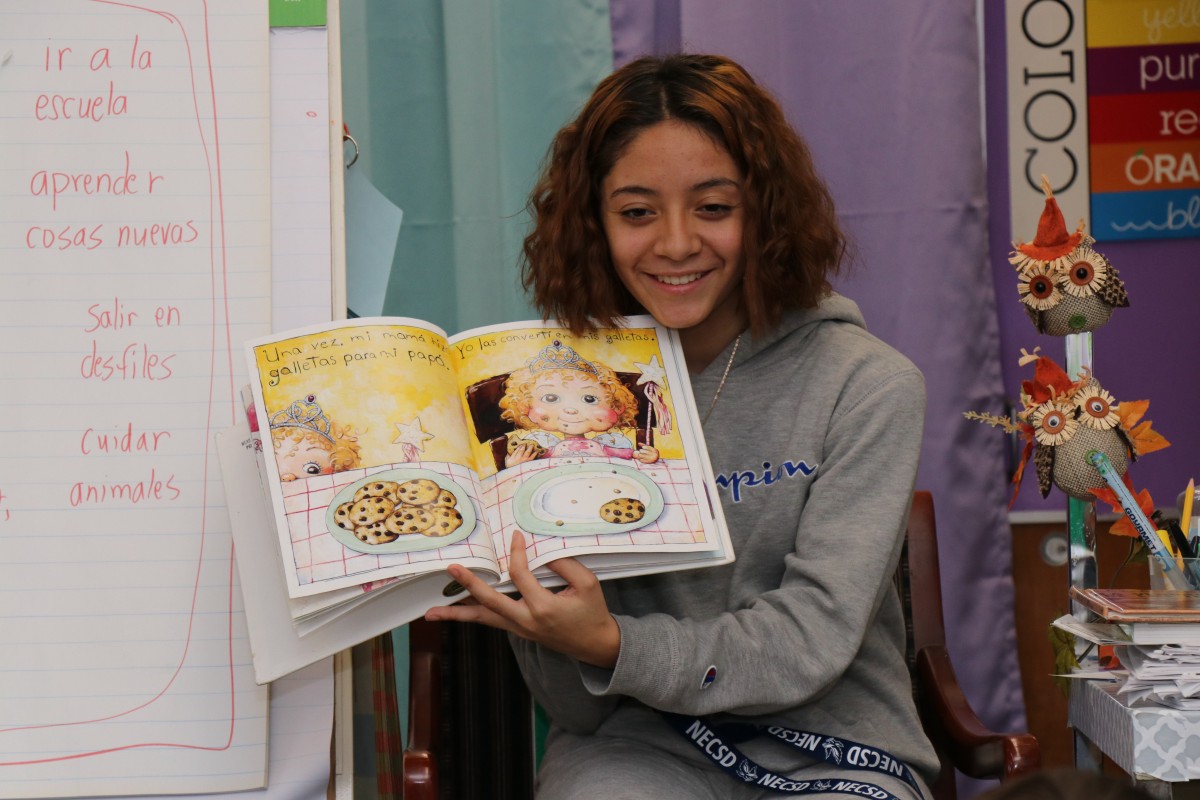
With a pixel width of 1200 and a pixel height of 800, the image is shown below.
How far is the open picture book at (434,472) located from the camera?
3.54 feet

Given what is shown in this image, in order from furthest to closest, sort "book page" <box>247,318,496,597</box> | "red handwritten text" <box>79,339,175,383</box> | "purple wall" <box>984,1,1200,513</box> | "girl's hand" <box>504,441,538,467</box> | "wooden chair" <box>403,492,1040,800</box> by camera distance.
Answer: "purple wall" <box>984,1,1200,513</box> → "wooden chair" <box>403,492,1040,800</box> → "red handwritten text" <box>79,339,175,383</box> → "girl's hand" <box>504,441,538,467</box> → "book page" <box>247,318,496,597</box>

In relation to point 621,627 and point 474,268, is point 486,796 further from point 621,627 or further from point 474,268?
point 474,268

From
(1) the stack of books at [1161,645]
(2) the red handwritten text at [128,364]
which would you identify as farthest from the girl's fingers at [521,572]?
(1) the stack of books at [1161,645]

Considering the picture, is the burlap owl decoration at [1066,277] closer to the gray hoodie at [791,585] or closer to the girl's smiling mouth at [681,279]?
the gray hoodie at [791,585]

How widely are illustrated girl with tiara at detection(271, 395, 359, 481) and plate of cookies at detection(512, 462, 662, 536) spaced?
0.53 ft

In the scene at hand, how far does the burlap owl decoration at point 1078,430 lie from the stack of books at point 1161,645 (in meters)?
0.17

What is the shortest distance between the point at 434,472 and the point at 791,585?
0.37 m

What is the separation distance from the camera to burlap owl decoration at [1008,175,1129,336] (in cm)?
145

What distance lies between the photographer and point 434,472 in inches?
44.2

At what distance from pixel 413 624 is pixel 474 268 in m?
0.68

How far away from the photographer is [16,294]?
4.23ft

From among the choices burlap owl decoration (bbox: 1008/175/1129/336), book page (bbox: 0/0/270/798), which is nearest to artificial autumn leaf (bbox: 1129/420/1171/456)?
burlap owl decoration (bbox: 1008/175/1129/336)

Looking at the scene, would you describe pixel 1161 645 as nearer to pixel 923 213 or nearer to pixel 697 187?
pixel 697 187

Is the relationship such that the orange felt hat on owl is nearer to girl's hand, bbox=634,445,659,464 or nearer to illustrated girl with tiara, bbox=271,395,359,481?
girl's hand, bbox=634,445,659,464
